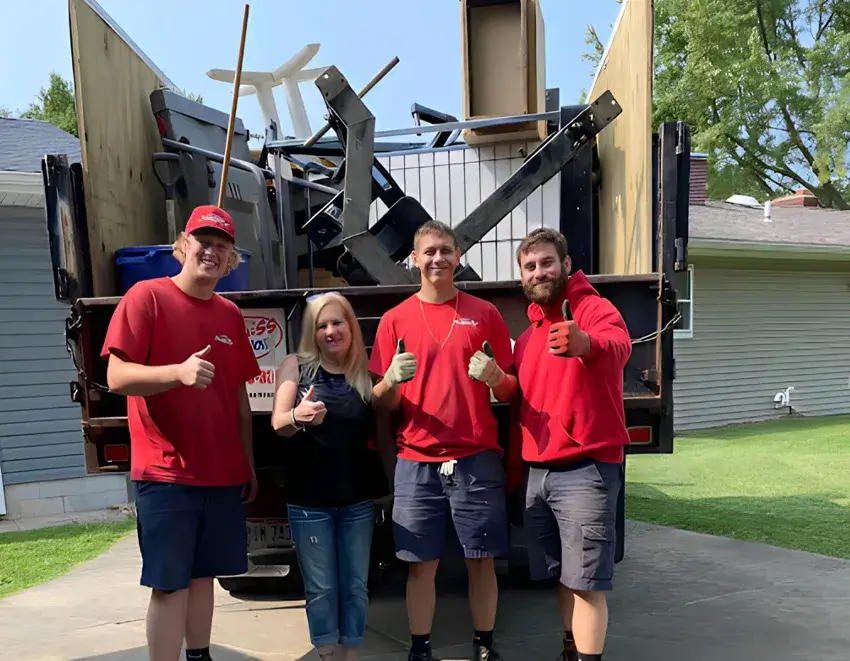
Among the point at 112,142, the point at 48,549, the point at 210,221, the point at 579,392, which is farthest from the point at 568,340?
the point at 48,549

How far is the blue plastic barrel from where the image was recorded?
3266mm

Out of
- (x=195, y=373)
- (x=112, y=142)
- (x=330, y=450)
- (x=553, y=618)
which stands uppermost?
(x=112, y=142)

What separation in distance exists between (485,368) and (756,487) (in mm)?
5750

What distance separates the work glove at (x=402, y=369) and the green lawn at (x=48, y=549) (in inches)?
138

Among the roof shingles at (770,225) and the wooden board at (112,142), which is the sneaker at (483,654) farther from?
the roof shingles at (770,225)

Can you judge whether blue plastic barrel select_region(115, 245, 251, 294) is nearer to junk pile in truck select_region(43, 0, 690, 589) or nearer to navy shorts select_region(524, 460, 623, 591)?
junk pile in truck select_region(43, 0, 690, 589)

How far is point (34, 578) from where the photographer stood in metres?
5.02

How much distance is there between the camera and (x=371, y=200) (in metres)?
3.71

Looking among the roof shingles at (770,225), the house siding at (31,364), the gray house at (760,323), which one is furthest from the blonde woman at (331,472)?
the roof shingles at (770,225)

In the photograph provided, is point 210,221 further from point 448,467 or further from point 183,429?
point 448,467

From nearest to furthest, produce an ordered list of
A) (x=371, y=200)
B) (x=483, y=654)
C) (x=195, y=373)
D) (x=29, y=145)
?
(x=195, y=373), (x=483, y=654), (x=371, y=200), (x=29, y=145)

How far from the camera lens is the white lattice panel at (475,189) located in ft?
14.1

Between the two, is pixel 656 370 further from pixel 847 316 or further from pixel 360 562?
pixel 847 316

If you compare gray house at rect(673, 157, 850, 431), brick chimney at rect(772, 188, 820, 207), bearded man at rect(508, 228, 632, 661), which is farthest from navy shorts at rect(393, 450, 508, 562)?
brick chimney at rect(772, 188, 820, 207)
